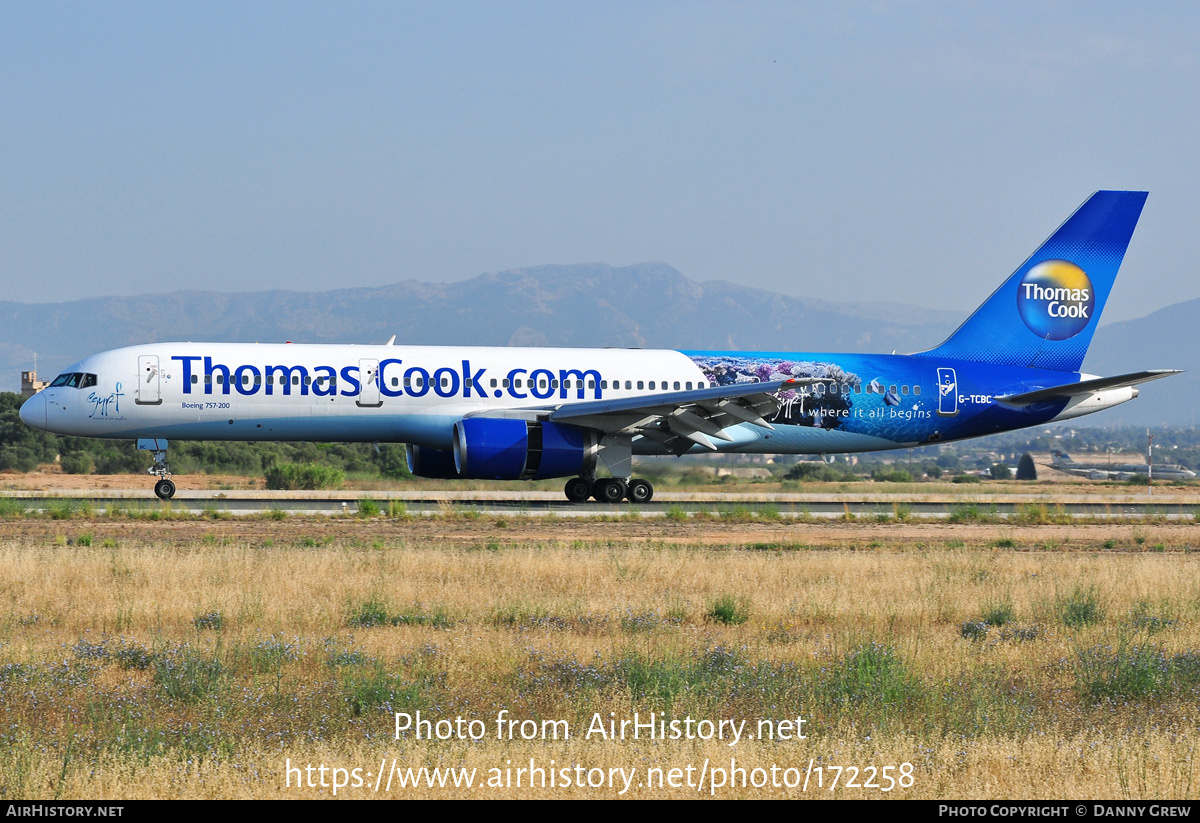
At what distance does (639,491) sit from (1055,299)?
14.0m

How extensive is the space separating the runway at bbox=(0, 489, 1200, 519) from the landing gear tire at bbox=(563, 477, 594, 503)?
0.95ft

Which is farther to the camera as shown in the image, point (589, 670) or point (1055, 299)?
point (1055, 299)

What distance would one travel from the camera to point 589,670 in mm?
9891

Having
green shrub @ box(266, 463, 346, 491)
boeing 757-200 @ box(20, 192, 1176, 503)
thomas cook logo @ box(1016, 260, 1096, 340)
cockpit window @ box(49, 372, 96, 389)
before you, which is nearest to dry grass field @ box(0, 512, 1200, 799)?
boeing 757-200 @ box(20, 192, 1176, 503)

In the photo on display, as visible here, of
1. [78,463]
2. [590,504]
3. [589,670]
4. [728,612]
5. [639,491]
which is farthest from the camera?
[78,463]

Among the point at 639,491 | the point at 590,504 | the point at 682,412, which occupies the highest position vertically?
the point at 682,412

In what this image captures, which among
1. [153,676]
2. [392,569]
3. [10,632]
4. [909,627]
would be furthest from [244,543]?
[909,627]

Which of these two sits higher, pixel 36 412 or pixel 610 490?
pixel 36 412

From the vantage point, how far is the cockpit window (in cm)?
2858

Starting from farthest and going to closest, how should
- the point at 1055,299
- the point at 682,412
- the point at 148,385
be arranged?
the point at 1055,299 → the point at 682,412 → the point at 148,385

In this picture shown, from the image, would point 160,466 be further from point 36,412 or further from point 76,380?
point 36,412

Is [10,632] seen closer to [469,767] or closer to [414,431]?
[469,767]

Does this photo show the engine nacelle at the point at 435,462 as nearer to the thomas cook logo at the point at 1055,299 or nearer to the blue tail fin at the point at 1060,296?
the blue tail fin at the point at 1060,296

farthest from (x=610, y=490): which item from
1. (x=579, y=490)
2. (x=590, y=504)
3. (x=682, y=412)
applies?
(x=682, y=412)
